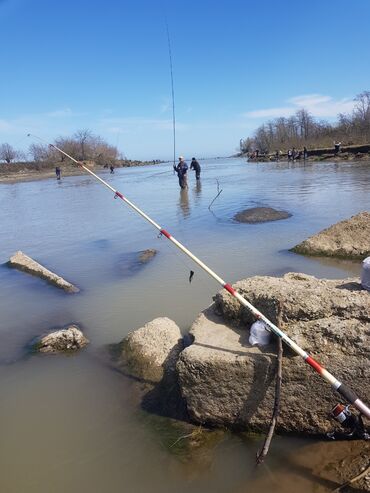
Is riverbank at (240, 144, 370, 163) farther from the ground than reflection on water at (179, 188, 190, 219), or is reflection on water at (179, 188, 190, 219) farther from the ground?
riverbank at (240, 144, 370, 163)

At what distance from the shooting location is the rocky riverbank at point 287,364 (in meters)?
3.68

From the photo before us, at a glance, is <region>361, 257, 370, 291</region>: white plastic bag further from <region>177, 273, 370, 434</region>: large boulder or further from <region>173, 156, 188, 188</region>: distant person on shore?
<region>173, 156, 188, 188</region>: distant person on shore

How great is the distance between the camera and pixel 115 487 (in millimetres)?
3504

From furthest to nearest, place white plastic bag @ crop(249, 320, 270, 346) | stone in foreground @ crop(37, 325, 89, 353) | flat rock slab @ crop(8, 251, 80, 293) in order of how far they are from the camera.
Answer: flat rock slab @ crop(8, 251, 80, 293)
stone in foreground @ crop(37, 325, 89, 353)
white plastic bag @ crop(249, 320, 270, 346)

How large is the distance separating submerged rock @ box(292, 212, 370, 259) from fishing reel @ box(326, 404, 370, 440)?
5818 millimetres

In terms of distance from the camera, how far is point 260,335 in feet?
13.1

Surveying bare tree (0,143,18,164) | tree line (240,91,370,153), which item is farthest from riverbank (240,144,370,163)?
bare tree (0,143,18,164)

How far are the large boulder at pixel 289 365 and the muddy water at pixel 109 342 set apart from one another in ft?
0.81

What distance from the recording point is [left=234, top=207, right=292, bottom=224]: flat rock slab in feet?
46.1

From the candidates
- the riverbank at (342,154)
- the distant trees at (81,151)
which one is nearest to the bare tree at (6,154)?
the distant trees at (81,151)

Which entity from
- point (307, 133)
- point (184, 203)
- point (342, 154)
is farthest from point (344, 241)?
point (307, 133)

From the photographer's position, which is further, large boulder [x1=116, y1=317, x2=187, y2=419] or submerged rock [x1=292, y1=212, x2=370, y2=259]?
submerged rock [x1=292, y1=212, x2=370, y2=259]

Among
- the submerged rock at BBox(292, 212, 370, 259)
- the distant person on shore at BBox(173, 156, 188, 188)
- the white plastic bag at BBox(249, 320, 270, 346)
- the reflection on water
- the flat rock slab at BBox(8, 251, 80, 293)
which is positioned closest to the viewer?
the white plastic bag at BBox(249, 320, 270, 346)

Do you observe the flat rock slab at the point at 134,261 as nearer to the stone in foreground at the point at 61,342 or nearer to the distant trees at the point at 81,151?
the stone in foreground at the point at 61,342
